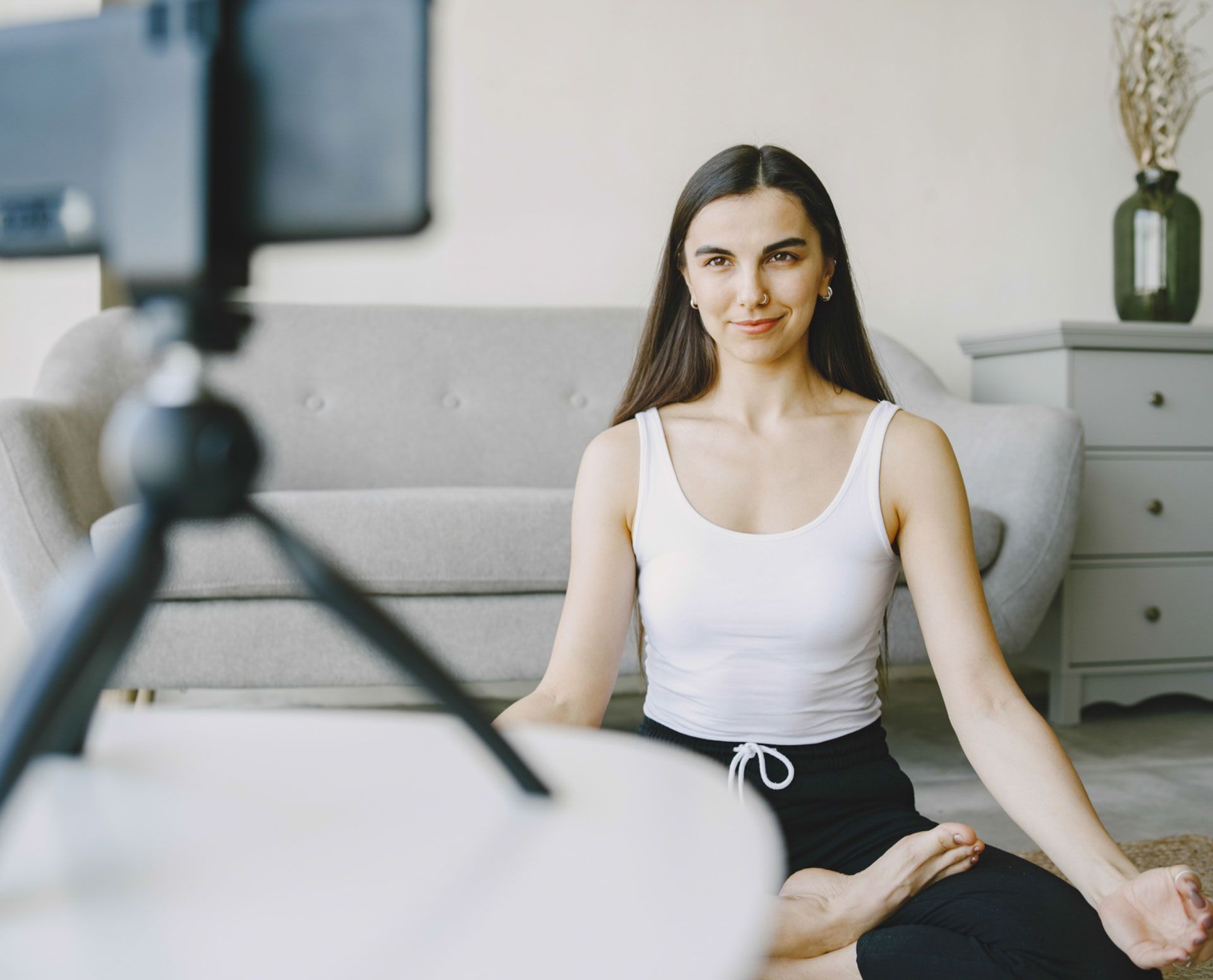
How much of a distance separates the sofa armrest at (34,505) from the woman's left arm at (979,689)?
1.45m

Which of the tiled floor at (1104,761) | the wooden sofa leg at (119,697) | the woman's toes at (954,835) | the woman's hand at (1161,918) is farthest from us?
the wooden sofa leg at (119,697)

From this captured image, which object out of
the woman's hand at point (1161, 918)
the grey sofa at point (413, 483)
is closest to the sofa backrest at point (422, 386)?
the grey sofa at point (413, 483)

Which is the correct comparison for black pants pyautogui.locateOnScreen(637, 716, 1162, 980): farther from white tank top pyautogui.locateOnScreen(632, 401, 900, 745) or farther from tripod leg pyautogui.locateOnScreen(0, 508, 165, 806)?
tripod leg pyautogui.locateOnScreen(0, 508, 165, 806)

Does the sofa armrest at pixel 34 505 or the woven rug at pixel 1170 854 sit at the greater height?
the sofa armrest at pixel 34 505

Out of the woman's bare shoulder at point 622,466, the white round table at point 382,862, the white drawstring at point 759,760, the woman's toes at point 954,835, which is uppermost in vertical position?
the woman's bare shoulder at point 622,466

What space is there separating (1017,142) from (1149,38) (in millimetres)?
419

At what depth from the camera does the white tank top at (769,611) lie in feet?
3.49

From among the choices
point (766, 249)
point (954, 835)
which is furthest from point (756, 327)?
point (954, 835)

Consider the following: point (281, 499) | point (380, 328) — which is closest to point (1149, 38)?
point (380, 328)

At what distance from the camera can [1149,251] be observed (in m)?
2.87

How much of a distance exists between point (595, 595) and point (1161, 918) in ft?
1.78

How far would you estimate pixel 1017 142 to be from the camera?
318 centimetres

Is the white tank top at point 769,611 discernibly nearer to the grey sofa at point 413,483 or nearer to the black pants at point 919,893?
the black pants at point 919,893

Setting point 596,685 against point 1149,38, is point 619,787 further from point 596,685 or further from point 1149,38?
point 1149,38
